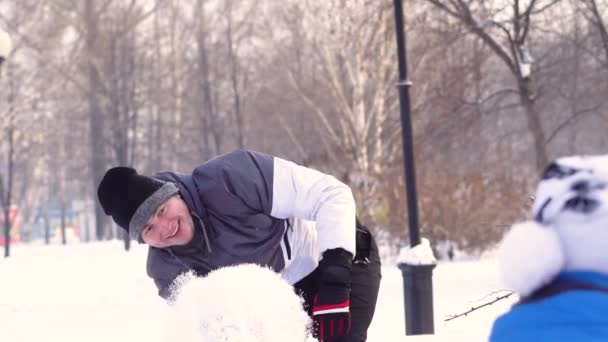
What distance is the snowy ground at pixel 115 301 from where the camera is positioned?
22.6ft

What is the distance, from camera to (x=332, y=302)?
8.15ft

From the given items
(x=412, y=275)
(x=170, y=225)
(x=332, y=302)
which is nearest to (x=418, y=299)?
(x=412, y=275)

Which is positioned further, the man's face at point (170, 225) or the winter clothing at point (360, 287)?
the winter clothing at point (360, 287)

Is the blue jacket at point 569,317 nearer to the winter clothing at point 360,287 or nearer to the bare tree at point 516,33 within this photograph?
the winter clothing at point 360,287

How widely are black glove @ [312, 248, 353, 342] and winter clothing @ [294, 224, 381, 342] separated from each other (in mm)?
254

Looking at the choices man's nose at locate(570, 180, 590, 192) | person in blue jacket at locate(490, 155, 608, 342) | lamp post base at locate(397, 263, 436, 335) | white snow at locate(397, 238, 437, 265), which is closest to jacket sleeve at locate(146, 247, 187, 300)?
person in blue jacket at locate(490, 155, 608, 342)

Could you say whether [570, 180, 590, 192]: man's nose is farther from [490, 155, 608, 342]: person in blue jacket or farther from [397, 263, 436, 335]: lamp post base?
[397, 263, 436, 335]: lamp post base

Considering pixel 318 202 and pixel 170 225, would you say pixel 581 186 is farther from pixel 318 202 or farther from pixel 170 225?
pixel 170 225

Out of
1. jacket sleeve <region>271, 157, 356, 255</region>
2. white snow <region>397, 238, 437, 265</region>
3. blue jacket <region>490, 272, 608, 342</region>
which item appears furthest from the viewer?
white snow <region>397, 238, 437, 265</region>

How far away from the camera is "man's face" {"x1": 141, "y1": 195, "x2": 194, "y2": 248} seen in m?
2.52

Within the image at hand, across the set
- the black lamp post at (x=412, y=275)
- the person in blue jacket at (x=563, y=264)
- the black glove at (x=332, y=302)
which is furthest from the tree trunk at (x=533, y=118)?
the person in blue jacket at (x=563, y=264)

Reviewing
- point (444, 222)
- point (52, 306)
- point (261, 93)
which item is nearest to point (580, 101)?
point (444, 222)

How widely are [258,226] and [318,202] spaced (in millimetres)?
218

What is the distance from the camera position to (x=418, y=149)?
14.0 metres
